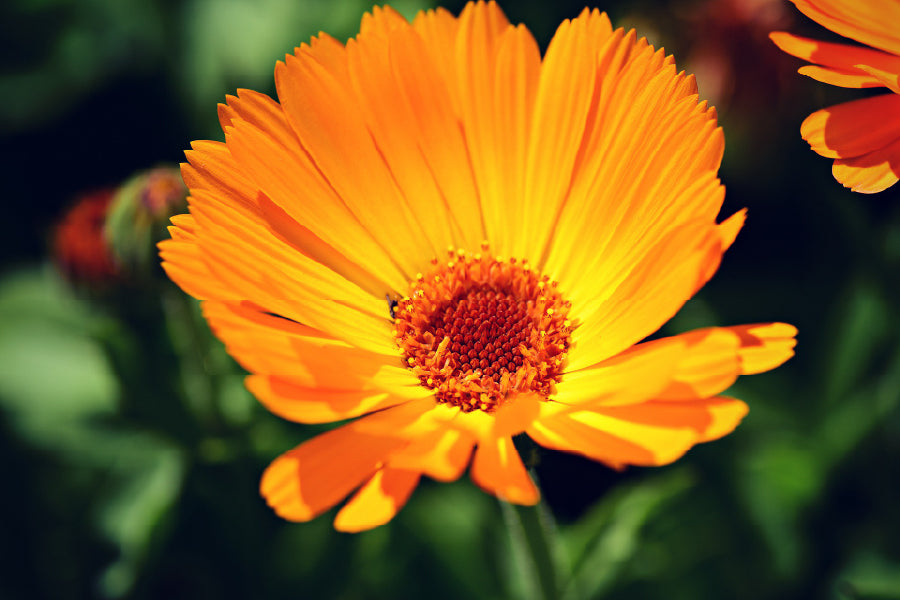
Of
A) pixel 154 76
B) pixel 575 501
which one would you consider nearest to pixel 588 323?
pixel 575 501

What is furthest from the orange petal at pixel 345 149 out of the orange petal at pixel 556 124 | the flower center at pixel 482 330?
the orange petal at pixel 556 124

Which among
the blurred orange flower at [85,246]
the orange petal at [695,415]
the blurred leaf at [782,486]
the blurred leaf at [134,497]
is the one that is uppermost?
the blurred orange flower at [85,246]

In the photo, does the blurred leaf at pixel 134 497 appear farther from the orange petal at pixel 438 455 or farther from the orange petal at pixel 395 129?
the orange petal at pixel 438 455

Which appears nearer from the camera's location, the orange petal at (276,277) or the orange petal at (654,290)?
the orange petal at (654,290)

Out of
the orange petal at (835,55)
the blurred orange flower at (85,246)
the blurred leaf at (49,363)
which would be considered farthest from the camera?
the blurred leaf at (49,363)

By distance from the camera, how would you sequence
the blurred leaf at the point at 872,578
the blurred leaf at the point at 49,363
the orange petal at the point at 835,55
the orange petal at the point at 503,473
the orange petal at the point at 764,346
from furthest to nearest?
the blurred leaf at the point at 49,363 → the blurred leaf at the point at 872,578 → the orange petal at the point at 835,55 → the orange petal at the point at 764,346 → the orange petal at the point at 503,473

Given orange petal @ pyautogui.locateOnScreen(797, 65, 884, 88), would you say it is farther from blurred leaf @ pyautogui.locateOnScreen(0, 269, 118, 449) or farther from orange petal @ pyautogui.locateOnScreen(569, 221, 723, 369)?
blurred leaf @ pyautogui.locateOnScreen(0, 269, 118, 449)

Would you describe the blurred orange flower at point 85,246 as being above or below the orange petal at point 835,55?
above

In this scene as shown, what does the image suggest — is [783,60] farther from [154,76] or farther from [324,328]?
[154,76]
